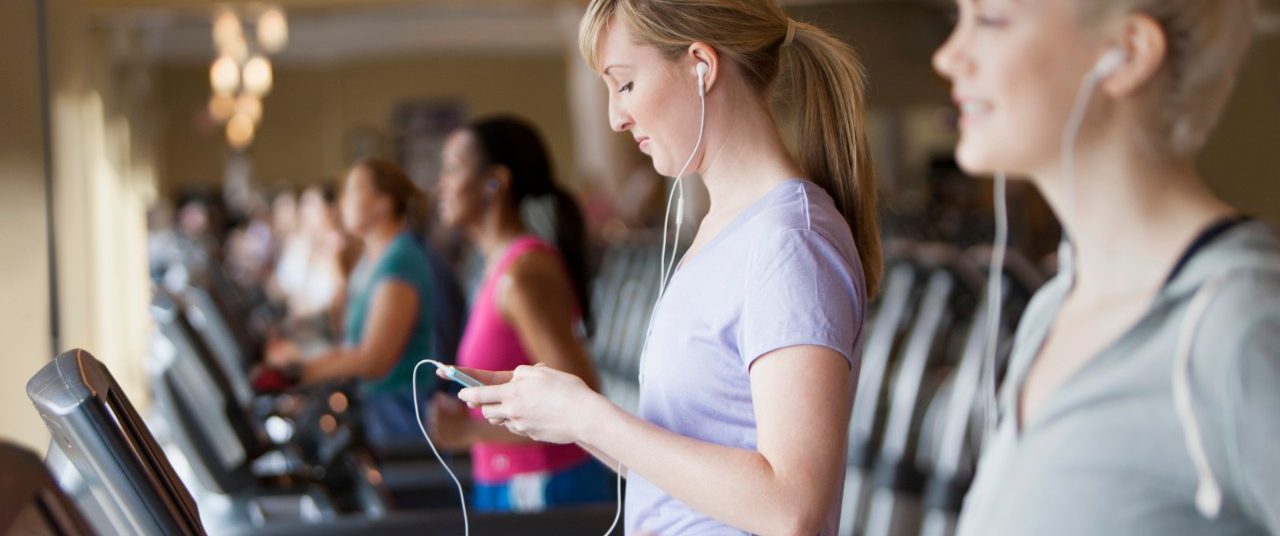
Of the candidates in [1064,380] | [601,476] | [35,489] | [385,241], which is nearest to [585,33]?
[1064,380]

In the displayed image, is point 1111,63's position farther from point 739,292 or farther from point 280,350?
point 280,350

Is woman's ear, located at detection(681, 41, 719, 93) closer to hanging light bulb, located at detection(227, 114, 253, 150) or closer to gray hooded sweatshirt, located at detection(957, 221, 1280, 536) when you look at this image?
gray hooded sweatshirt, located at detection(957, 221, 1280, 536)

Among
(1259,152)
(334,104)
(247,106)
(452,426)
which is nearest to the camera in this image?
(452,426)

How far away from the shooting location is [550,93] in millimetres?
17438

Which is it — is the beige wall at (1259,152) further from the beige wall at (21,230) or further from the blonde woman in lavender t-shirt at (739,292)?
the blonde woman in lavender t-shirt at (739,292)

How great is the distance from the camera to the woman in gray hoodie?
2.73ft

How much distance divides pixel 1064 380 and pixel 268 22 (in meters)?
8.15

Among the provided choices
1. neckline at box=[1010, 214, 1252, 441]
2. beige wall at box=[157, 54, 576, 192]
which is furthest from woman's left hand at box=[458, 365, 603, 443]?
beige wall at box=[157, 54, 576, 192]

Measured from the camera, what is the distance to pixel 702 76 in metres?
1.25

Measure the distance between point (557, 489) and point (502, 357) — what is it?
0.91ft

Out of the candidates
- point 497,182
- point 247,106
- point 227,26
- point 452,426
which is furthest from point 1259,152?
point 247,106

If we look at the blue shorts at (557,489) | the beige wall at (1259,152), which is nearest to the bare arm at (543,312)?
the blue shorts at (557,489)

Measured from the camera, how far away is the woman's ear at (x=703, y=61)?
1256 millimetres

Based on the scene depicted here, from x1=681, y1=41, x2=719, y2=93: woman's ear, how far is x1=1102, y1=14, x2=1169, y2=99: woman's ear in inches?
17.0
